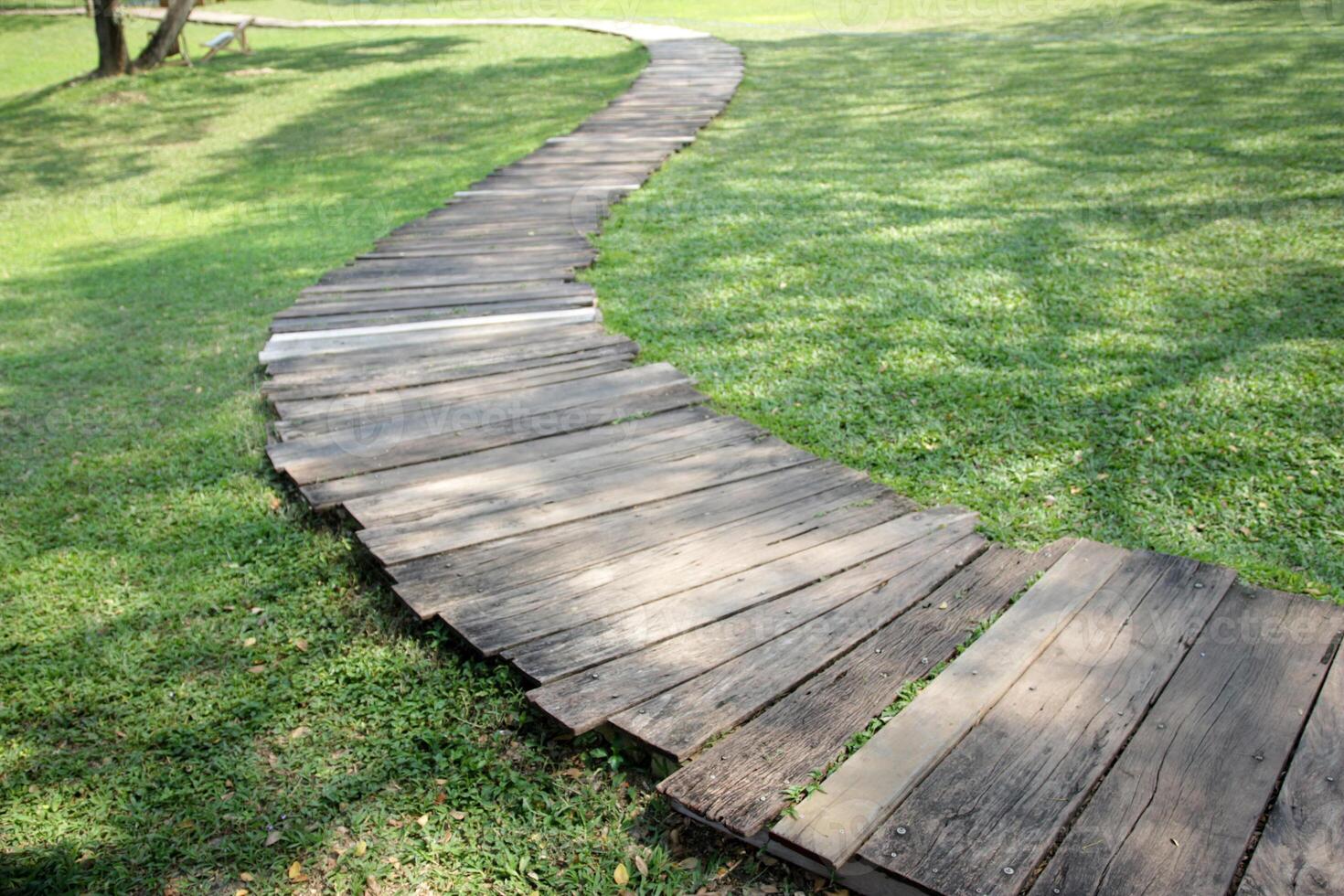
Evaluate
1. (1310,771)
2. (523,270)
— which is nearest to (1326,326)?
(1310,771)

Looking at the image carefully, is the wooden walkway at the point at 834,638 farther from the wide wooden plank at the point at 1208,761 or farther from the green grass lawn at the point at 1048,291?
the green grass lawn at the point at 1048,291

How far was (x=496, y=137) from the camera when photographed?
10750mm

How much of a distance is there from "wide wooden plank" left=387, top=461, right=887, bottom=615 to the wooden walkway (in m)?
0.01

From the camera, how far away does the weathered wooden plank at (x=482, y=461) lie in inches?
141

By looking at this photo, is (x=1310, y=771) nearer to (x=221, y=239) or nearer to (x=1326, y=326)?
(x=1326, y=326)

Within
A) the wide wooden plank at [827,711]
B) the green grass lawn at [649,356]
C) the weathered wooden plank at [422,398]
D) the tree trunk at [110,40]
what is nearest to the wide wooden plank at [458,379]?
the weathered wooden plank at [422,398]

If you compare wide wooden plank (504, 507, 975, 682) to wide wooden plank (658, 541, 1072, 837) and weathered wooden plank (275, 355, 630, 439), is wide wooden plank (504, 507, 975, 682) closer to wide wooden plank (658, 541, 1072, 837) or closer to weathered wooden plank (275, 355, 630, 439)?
wide wooden plank (658, 541, 1072, 837)

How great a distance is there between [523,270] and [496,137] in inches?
202

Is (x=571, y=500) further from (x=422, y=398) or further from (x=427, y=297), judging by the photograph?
(x=427, y=297)

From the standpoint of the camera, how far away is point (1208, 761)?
2.19 metres

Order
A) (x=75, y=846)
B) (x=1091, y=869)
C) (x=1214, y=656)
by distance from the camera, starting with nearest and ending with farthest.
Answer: (x=1091, y=869) → (x=75, y=846) → (x=1214, y=656)

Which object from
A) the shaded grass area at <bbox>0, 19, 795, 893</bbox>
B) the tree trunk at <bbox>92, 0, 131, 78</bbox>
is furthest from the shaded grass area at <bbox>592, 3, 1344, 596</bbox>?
the tree trunk at <bbox>92, 0, 131, 78</bbox>

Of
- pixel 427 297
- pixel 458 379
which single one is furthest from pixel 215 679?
pixel 427 297

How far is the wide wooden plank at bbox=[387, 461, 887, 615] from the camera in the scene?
3.02 metres
